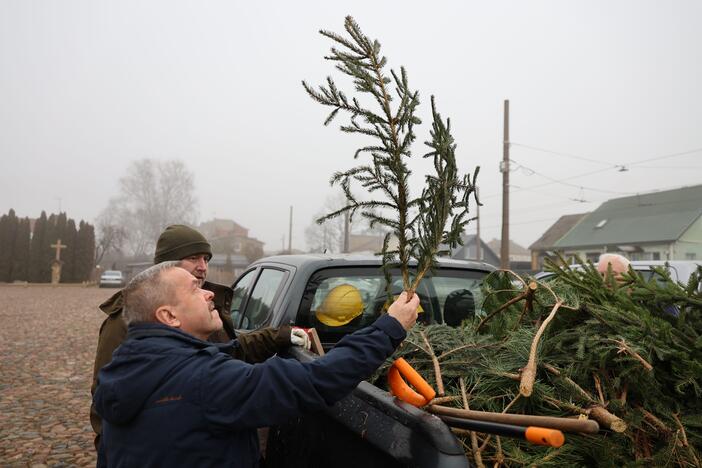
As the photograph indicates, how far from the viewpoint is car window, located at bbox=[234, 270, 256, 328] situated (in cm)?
426

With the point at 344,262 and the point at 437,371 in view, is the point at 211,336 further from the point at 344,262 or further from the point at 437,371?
the point at 437,371

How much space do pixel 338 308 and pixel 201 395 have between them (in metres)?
1.81

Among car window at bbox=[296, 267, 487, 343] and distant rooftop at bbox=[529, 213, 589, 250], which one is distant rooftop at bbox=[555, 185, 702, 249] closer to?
distant rooftop at bbox=[529, 213, 589, 250]

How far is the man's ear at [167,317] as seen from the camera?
1.70 metres

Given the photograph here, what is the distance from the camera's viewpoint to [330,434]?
1942 millimetres

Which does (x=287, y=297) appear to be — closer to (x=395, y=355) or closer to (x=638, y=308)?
(x=395, y=355)

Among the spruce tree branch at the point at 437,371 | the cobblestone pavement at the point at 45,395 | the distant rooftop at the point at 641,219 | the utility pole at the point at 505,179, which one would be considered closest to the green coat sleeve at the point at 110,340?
the spruce tree branch at the point at 437,371

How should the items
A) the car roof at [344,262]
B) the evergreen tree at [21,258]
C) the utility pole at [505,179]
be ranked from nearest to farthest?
the car roof at [344,262], the utility pole at [505,179], the evergreen tree at [21,258]

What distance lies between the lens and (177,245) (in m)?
3.22

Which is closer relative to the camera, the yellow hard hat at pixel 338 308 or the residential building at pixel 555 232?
the yellow hard hat at pixel 338 308

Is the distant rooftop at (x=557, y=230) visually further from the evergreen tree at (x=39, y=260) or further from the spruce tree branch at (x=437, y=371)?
the spruce tree branch at (x=437, y=371)

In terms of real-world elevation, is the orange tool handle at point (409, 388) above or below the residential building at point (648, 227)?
below

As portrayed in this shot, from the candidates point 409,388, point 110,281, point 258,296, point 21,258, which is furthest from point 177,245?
point 21,258

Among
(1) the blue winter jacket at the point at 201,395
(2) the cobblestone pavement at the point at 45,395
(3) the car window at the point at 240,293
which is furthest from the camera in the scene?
(2) the cobblestone pavement at the point at 45,395
